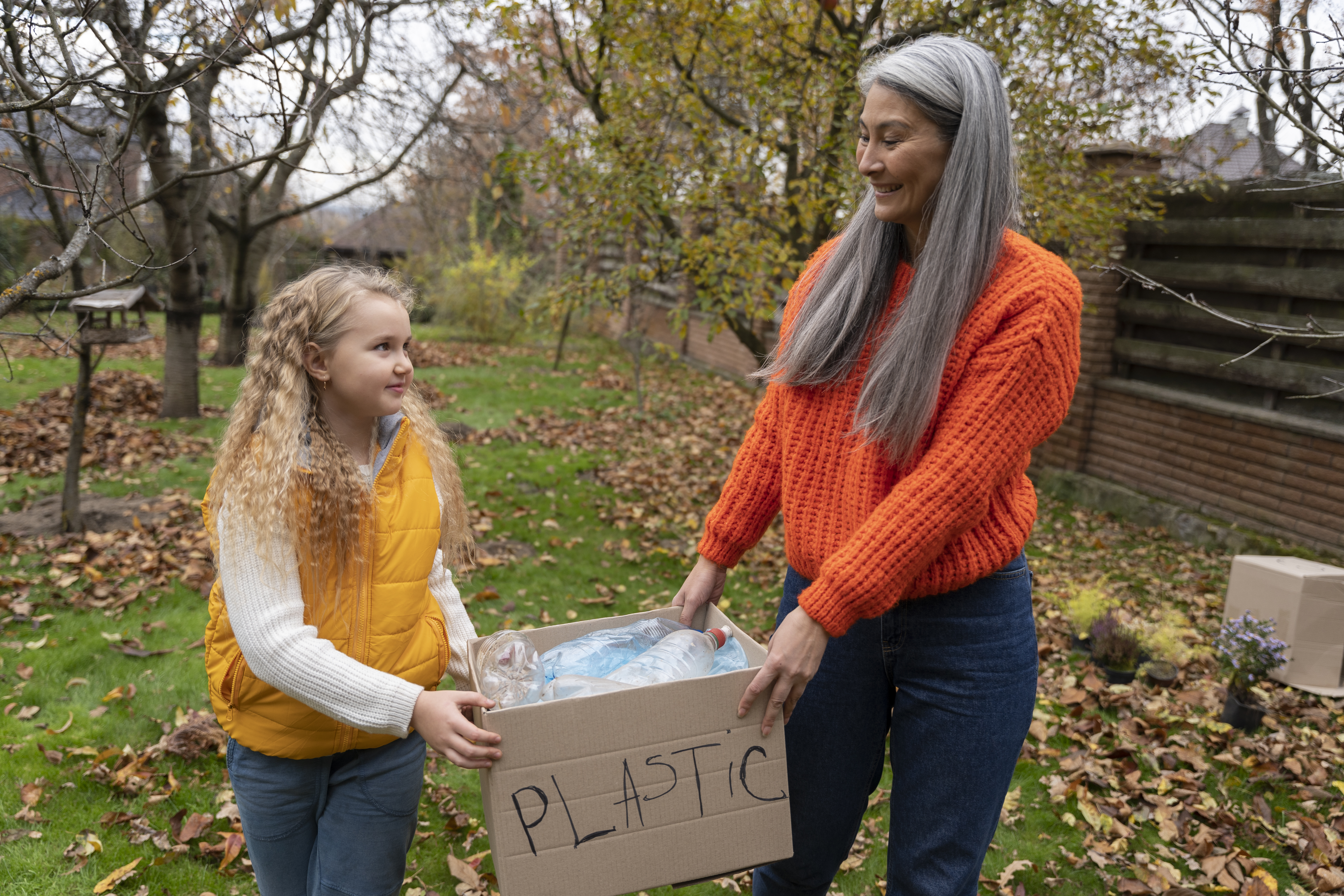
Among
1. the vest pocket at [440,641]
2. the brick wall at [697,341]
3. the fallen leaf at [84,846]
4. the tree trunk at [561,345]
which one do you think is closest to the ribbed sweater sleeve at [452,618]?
the vest pocket at [440,641]

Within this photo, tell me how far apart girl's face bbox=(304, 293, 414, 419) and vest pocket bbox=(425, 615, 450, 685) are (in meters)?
0.46

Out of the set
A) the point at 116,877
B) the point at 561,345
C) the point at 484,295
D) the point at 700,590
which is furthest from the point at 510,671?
the point at 484,295

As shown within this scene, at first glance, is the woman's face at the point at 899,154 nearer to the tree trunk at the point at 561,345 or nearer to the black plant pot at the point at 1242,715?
the black plant pot at the point at 1242,715

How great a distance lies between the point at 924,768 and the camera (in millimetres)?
1656

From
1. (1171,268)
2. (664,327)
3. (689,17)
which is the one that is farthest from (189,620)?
(664,327)

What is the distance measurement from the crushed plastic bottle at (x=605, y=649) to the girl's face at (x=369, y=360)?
592 millimetres

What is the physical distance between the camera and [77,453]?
221 inches

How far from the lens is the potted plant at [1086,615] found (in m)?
5.00

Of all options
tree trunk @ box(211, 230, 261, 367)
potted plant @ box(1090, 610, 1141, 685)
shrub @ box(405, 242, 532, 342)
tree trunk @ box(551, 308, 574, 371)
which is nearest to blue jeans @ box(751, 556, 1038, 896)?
potted plant @ box(1090, 610, 1141, 685)

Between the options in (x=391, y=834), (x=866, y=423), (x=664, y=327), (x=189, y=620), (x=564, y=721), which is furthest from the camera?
(x=664, y=327)

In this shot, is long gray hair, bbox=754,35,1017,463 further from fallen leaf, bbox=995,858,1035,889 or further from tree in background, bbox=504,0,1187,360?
tree in background, bbox=504,0,1187,360

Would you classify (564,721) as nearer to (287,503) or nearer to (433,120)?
(287,503)

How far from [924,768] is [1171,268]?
722 centimetres

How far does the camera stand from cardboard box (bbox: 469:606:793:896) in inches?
55.5
